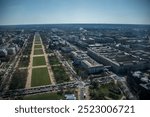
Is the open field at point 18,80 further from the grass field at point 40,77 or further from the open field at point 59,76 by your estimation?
the open field at point 59,76

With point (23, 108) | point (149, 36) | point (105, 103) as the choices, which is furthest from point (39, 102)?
point (149, 36)

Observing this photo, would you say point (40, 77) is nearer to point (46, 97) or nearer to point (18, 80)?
point (18, 80)

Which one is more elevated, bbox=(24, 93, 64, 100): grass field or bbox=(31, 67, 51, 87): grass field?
bbox=(31, 67, 51, 87): grass field

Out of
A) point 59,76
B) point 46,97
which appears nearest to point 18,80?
point 59,76

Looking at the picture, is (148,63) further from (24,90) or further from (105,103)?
(105,103)

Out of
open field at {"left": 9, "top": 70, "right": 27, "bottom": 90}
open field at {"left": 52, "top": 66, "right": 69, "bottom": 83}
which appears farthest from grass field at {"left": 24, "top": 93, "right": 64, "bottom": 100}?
open field at {"left": 52, "top": 66, "right": 69, "bottom": 83}

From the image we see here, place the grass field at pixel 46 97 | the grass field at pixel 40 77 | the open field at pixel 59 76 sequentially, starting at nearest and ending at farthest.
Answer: the grass field at pixel 46 97 → the grass field at pixel 40 77 → the open field at pixel 59 76

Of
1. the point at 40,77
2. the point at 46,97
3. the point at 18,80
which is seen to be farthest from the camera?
the point at 40,77

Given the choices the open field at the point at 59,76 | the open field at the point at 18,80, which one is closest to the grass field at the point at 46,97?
→ the open field at the point at 18,80

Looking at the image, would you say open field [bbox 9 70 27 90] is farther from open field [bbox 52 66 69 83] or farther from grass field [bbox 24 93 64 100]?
open field [bbox 52 66 69 83]
